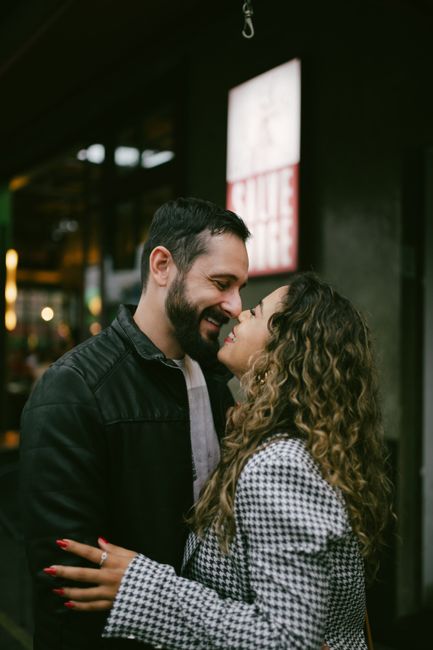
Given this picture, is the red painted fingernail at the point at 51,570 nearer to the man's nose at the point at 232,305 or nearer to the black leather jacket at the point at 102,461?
the black leather jacket at the point at 102,461

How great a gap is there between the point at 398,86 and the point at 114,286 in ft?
12.1

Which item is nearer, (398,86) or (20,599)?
(398,86)

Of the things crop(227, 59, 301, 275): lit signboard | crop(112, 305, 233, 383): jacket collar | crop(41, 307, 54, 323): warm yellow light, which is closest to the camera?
crop(112, 305, 233, 383): jacket collar

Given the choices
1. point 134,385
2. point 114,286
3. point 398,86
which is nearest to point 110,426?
point 134,385

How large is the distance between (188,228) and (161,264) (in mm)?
145

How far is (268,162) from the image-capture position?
4.37m

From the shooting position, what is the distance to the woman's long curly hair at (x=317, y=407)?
1599mm

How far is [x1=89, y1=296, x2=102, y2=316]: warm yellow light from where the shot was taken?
6.80 metres

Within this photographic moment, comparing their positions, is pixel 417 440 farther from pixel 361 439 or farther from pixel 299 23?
pixel 299 23

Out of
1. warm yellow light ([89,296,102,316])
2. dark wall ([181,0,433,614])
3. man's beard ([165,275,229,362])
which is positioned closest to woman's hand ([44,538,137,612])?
man's beard ([165,275,229,362])

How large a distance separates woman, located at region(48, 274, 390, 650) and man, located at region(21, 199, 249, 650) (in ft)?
0.30

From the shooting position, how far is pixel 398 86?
3.78 metres

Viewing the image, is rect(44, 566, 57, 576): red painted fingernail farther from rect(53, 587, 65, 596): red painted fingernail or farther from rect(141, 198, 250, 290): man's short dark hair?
rect(141, 198, 250, 290): man's short dark hair

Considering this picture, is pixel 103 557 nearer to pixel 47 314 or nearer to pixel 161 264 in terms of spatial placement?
pixel 161 264
